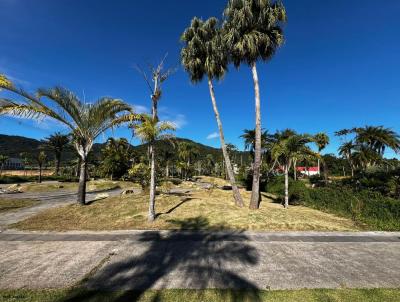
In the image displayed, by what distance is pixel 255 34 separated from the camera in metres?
14.5

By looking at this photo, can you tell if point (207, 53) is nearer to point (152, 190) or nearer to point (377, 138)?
point (152, 190)

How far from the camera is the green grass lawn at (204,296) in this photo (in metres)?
4.67

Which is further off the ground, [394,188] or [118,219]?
[394,188]

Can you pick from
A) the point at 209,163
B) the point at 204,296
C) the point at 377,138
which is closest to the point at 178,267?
the point at 204,296

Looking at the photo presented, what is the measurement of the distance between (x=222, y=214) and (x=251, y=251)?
476cm

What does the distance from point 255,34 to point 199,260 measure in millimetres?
12640

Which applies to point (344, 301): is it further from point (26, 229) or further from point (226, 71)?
point (226, 71)

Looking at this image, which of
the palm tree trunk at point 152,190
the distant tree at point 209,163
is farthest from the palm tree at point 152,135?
the distant tree at point 209,163

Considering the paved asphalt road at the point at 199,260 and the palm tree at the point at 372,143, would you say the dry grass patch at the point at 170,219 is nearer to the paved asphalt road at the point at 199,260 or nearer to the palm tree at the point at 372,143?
the paved asphalt road at the point at 199,260

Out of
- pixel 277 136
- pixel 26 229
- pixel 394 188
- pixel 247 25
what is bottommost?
pixel 26 229

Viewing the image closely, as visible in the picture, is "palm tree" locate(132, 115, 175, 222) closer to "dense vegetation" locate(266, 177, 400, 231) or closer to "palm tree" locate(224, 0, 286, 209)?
"palm tree" locate(224, 0, 286, 209)

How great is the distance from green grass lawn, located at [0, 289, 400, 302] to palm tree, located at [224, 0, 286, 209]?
31.1 ft

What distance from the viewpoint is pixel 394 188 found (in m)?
16.7

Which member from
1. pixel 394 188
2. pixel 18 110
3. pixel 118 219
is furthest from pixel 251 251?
pixel 394 188
